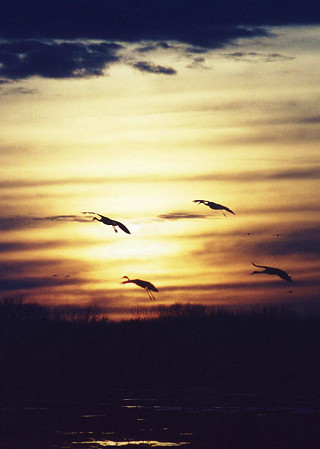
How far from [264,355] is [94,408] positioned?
104 ft

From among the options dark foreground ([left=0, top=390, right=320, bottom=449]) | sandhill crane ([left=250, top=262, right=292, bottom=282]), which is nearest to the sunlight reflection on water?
dark foreground ([left=0, top=390, right=320, bottom=449])

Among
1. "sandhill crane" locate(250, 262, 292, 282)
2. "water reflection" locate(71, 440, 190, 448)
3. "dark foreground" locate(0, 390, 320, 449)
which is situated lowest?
"water reflection" locate(71, 440, 190, 448)

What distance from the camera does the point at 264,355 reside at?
7644 cm

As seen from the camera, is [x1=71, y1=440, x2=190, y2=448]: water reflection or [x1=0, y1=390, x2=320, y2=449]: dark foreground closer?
[x1=71, y1=440, x2=190, y2=448]: water reflection

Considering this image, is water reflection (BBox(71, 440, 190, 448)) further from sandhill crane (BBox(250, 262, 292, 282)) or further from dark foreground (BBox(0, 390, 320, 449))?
sandhill crane (BBox(250, 262, 292, 282))

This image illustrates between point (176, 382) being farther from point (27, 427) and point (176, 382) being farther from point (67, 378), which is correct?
point (27, 427)

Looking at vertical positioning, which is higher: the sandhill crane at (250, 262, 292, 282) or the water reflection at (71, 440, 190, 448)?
the sandhill crane at (250, 262, 292, 282)

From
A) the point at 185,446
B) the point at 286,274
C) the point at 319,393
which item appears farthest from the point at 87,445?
the point at 319,393

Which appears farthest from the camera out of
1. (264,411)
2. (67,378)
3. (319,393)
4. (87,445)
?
(67,378)

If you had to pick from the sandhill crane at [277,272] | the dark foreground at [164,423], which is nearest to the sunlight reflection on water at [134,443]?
the dark foreground at [164,423]

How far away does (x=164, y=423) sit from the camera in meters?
41.6

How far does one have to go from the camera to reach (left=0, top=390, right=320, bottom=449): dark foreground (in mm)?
36594

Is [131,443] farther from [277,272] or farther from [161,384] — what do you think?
[161,384]

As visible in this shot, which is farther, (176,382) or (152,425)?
Answer: (176,382)
